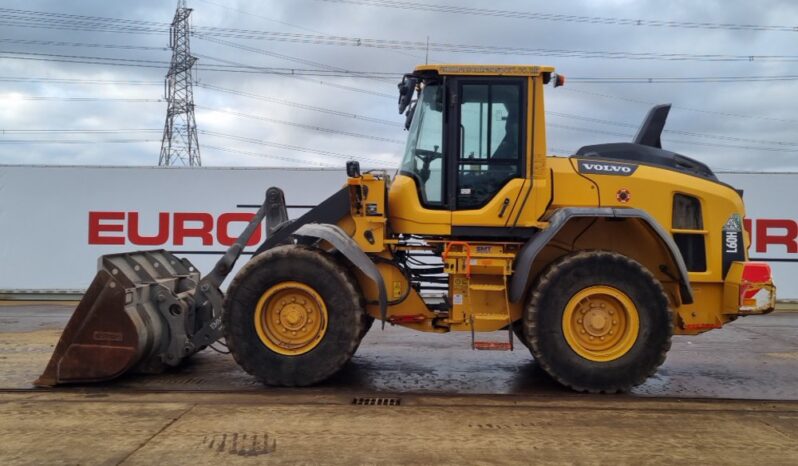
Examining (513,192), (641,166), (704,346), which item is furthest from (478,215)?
(704,346)

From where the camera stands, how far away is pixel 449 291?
587 centimetres

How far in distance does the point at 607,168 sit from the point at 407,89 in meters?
2.04

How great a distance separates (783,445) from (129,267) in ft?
18.3

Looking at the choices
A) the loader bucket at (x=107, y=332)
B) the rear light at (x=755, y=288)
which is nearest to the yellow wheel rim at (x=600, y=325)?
the rear light at (x=755, y=288)

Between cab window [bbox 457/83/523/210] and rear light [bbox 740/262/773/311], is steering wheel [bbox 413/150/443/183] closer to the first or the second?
cab window [bbox 457/83/523/210]

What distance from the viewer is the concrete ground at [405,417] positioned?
400 cm

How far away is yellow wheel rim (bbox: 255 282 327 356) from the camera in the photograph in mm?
5586

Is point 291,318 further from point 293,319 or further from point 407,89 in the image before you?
point 407,89

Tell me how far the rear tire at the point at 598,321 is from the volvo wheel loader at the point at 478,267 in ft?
0.04

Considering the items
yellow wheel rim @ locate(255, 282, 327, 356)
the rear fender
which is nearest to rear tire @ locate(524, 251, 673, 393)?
the rear fender

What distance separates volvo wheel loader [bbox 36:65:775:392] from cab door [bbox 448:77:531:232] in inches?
0.5

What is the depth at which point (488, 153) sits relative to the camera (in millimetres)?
5832

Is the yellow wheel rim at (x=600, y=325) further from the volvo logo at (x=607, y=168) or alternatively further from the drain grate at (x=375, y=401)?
the drain grate at (x=375, y=401)

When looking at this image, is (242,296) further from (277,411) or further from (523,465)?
(523,465)
